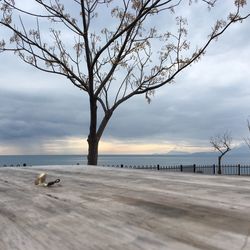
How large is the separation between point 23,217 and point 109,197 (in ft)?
1.86

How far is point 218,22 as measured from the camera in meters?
11.3

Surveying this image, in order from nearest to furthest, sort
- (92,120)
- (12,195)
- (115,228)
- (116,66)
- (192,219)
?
(115,228) < (192,219) < (12,195) < (92,120) < (116,66)

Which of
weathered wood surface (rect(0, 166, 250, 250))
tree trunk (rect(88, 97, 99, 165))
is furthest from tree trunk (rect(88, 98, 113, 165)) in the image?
weathered wood surface (rect(0, 166, 250, 250))

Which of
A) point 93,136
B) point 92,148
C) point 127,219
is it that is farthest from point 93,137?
point 127,219

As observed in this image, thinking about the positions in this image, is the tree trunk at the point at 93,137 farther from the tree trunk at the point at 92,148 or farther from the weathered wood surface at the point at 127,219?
the weathered wood surface at the point at 127,219

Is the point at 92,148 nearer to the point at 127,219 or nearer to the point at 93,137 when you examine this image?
the point at 93,137

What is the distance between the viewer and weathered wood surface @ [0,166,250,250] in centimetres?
133

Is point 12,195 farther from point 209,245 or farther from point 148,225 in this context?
point 209,245

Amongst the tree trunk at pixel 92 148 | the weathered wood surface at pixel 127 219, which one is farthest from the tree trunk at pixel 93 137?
the weathered wood surface at pixel 127 219

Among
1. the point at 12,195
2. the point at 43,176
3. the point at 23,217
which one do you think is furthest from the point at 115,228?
the point at 43,176

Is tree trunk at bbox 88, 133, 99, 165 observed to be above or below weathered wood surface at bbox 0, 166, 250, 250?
above

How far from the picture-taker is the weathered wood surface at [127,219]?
4.37 feet

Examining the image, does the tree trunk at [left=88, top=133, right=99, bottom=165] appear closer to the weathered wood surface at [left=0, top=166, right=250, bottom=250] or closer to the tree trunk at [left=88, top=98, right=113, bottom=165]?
the tree trunk at [left=88, top=98, right=113, bottom=165]

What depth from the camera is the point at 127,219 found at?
1651mm
